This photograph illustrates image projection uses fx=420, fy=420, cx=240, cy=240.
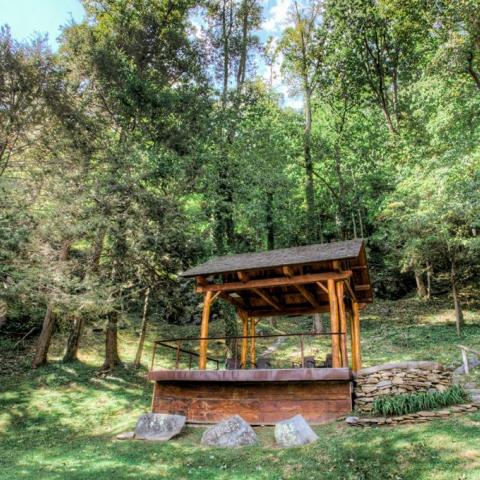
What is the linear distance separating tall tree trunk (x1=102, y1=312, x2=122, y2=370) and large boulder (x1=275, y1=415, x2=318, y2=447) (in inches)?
321

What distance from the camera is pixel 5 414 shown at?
1081 centimetres

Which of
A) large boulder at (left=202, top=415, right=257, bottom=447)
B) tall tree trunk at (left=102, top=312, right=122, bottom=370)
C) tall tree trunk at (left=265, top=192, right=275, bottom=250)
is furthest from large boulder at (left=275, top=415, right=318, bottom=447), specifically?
tall tree trunk at (left=265, top=192, right=275, bottom=250)

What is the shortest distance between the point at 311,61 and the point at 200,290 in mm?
19291

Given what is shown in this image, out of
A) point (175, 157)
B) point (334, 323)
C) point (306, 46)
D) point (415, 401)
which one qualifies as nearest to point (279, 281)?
point (334, 323)

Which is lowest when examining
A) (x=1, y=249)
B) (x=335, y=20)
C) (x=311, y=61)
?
(x=1, y=249)

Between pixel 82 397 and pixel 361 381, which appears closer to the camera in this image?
pixel 361 381

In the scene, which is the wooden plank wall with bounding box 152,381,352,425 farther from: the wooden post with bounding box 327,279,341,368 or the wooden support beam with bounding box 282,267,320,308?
the wooden support beam with bounding box 282,267,320,308

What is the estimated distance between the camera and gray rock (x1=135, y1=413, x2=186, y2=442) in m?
8.34

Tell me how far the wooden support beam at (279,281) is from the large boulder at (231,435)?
3.16 metres

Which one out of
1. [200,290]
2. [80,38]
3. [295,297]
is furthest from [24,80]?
[295,297]

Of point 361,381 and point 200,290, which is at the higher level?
point 200,290

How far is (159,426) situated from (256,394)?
2066 mm

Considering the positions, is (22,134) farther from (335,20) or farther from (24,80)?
(335,20)

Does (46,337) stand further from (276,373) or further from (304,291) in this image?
(276,373)
